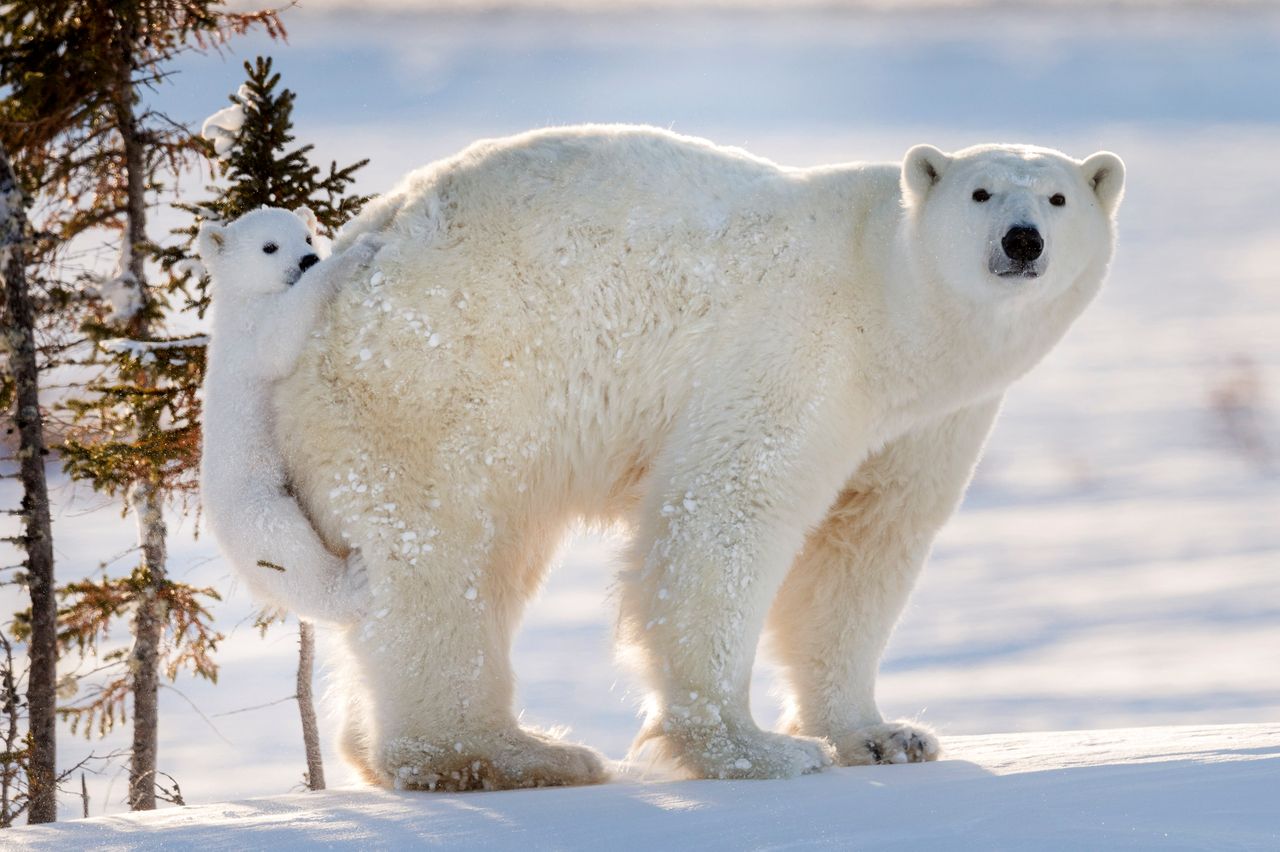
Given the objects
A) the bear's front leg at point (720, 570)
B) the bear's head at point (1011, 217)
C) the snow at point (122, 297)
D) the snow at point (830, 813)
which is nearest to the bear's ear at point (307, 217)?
the bear's front leg at point (720, 570)

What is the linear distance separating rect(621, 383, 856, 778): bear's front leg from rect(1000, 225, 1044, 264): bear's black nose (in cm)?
92

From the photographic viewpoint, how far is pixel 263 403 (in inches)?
205

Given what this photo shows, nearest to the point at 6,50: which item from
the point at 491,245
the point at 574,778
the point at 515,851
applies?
the point at 491,245

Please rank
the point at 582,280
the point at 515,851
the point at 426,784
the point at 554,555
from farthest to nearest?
the point at 554,555 < the point at 582,280 < the point at 426,784 < the point at 515,851

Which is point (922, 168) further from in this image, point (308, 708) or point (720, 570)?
point (308, 708)

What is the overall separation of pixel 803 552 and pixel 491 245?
1.94 metres

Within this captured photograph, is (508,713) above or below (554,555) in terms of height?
below

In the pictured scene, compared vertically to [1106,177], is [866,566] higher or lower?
lower

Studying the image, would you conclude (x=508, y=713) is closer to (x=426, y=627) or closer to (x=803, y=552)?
(x=426, y=627)

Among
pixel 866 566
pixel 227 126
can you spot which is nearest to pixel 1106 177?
pixel 866 566

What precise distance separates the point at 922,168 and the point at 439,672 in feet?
8.67

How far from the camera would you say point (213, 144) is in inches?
338

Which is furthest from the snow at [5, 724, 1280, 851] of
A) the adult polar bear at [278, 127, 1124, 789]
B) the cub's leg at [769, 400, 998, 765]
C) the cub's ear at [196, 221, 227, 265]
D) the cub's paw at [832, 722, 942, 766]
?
the cub's ear at [196, 221, 227, 265]

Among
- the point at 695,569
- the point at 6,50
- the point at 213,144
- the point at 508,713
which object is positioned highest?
the point at 6,50
